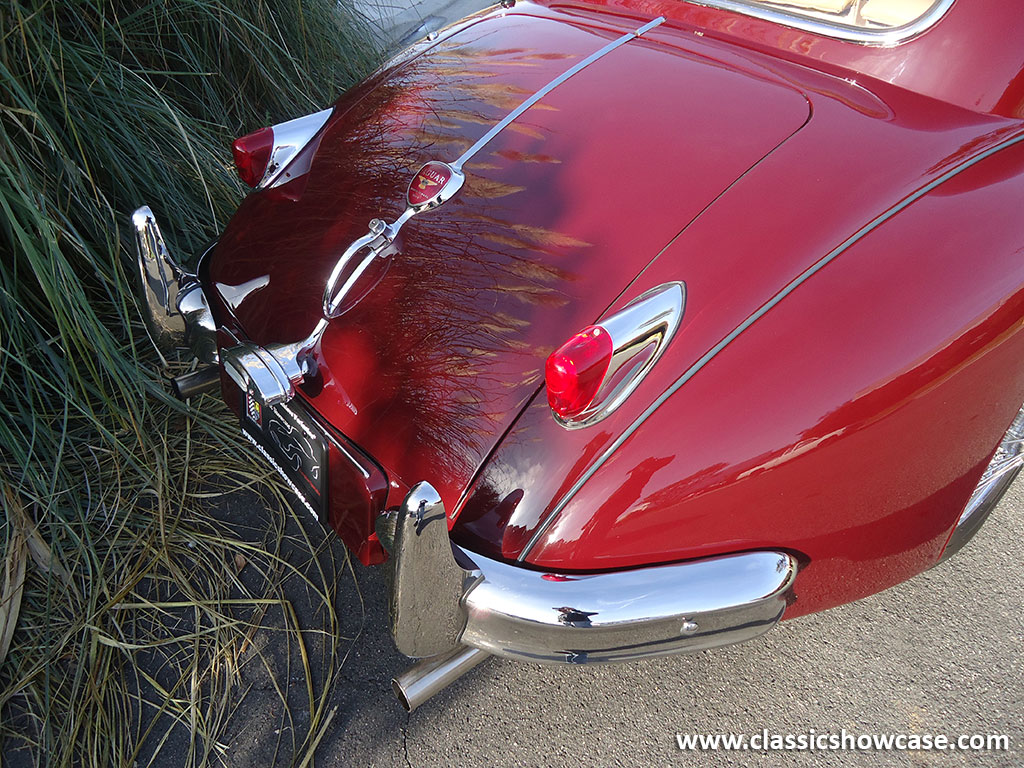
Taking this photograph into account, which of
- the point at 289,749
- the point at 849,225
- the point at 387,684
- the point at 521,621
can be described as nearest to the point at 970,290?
the point at 849,225

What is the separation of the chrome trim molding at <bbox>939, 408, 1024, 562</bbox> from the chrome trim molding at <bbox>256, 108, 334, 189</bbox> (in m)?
1.71

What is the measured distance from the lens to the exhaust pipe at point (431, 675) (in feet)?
5.23

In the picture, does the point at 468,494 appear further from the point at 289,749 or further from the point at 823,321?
the point at 289,749

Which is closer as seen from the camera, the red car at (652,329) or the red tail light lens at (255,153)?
the red car at (652,329)

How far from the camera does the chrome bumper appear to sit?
1300 millimetres

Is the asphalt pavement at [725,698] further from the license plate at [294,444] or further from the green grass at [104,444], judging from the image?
the license plate at [294,444]

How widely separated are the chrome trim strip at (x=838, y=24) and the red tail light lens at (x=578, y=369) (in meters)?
1.01

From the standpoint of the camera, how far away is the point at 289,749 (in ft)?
5.60

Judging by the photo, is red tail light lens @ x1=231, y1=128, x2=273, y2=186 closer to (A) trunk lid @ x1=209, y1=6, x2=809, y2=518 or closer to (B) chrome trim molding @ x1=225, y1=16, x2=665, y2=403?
(A) trunk lid @ x1=209, y1=6, x2=809, y2=518

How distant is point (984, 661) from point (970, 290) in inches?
35.5

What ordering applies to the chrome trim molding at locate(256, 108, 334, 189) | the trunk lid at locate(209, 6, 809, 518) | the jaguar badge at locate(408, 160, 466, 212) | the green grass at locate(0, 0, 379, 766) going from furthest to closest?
1. the chrome trim molding at locate(256, 108, 334, 189)
2. the green grass at locate(0, 0, 379, 766)
3. the jaguar badge at locate(408, 160, 466, 212)
4. the trunk lid at locate(209, 6, 809, 518)

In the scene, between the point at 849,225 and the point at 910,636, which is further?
the point at 910,636

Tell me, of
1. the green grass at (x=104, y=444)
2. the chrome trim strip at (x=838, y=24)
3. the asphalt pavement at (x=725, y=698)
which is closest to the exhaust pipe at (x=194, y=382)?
the green grass at (x=104, y=444)

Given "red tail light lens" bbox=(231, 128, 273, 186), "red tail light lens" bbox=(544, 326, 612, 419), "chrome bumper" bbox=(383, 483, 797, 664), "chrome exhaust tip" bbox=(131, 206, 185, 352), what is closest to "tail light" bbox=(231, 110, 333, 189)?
"red tail light lens" bbox=(231, 128, 273, 186)
